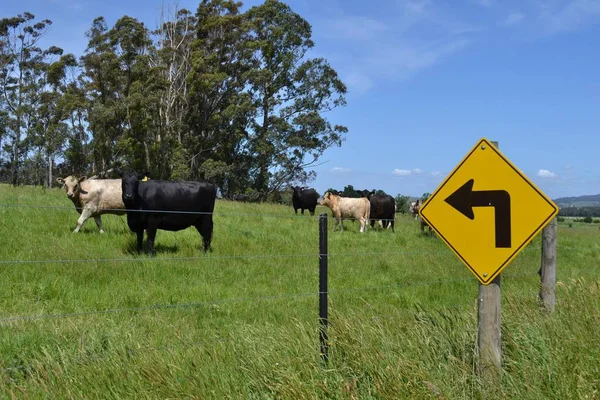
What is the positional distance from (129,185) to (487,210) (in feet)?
31.4

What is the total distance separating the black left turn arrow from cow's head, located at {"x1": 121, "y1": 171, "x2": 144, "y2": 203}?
929 centimetres

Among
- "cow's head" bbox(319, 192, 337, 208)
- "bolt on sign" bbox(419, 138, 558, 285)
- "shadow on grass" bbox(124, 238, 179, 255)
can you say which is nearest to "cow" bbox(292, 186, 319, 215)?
"cow's head" bbox(319, 192, 337, 208)

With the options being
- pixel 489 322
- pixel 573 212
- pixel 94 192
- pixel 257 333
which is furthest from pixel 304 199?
pixel 489 322

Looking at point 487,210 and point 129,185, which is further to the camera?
point 129,185

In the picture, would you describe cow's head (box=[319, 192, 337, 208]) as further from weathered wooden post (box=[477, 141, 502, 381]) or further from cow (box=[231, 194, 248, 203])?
weathered wooden post (box=[477, 141, 502, 381])

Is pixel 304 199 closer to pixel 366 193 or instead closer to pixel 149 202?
pixel 366 193

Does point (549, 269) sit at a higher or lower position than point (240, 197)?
lower

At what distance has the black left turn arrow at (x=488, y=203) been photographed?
378 centimetres

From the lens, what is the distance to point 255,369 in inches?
152

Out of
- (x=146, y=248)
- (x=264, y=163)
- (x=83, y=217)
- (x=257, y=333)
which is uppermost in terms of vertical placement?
(x=264, y=163)

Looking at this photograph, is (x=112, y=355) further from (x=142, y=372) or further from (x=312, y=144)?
(x=312, y=144)

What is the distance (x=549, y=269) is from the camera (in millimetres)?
6141

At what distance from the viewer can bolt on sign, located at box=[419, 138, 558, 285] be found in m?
3.73

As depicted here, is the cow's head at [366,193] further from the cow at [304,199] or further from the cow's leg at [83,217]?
the cow's leg at [83,217]
